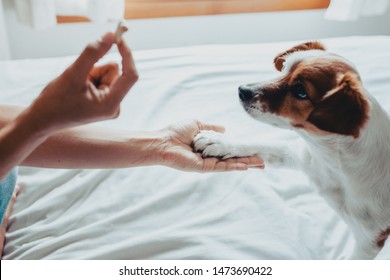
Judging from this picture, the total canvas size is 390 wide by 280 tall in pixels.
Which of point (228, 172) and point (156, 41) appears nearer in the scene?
point (228, 172)

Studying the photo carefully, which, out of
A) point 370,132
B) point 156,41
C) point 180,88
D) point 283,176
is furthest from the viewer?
point 156,41

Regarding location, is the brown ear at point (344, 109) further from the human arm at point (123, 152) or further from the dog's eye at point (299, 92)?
the human arm at point (123, 152)

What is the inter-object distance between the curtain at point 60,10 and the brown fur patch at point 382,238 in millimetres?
1537

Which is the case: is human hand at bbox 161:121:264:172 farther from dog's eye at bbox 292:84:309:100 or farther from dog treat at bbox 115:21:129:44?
dog treat at bbox 115:21:129:44

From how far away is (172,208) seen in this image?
117cm

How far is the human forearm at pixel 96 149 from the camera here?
42.8 inches

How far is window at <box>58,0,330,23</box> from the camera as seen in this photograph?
2229 millimetres

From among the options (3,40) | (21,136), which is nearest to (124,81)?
(21,136)

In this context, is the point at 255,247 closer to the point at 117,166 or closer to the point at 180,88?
the point at 117,166

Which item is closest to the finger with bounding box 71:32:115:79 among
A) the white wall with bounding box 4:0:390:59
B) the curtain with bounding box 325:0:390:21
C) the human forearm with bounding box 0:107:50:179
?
the human forearm with bounding box 0:107:50:179

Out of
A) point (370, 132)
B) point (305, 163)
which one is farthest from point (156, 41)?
point (370, 132)

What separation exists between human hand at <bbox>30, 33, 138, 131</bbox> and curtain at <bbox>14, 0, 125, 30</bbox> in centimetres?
139
